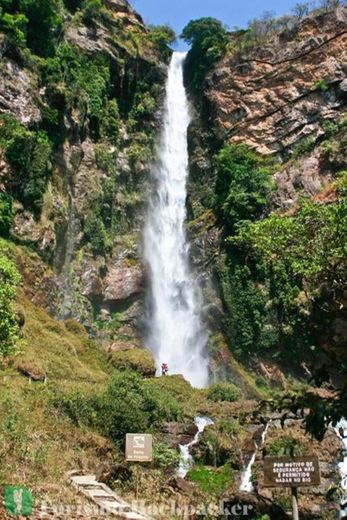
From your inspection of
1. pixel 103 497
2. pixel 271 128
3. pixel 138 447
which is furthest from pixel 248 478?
pixel 271 128

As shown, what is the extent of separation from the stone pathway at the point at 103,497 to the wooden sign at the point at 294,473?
2.14m

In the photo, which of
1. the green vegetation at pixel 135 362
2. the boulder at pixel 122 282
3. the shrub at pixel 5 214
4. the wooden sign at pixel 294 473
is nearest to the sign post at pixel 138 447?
the wooden sign at pixel 294 473

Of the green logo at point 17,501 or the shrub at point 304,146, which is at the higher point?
the shrub at point 304,146

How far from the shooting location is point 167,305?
113 feet

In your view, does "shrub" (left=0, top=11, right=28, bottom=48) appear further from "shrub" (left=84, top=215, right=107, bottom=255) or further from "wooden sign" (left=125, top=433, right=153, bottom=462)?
"wooden sign" (left=125, top=433, right=153, bottom=462)

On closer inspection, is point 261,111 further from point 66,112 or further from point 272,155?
point 66,112

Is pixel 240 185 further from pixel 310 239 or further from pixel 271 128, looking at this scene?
pixel 310 239

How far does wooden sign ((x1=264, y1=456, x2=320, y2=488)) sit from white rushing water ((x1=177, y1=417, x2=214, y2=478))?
6623 mm

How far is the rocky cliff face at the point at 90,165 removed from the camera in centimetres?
2916

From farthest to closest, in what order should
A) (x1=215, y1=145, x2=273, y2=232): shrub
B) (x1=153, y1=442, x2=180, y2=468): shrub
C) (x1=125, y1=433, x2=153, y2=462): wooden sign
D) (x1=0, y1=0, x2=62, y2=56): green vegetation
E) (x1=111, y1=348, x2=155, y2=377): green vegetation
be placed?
(x1=215, y1=145, x2=273, y2=232): shrub → (x1=0, y1=0, x2=62, y2=56): green vegetation → (x1=111, y1=348, x2=155, y2=377): green vegetation → (x1=153, y1=442, x2=180, y2=468): shrub → (x1=125, y1=433, x2=153, y2=462): wooden sign

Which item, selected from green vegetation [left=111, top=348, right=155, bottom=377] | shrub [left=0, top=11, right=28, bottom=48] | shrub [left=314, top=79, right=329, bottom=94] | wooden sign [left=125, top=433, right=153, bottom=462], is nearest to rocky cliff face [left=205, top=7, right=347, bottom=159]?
shrub [left=314, top=79, right=329, bottom=94]

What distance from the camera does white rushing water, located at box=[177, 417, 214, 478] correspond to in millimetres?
14731

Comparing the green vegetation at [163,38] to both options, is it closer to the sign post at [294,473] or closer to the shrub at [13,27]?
the shrub at [13,27]

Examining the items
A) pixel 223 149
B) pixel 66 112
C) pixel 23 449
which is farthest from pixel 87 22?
pixel 23 449
